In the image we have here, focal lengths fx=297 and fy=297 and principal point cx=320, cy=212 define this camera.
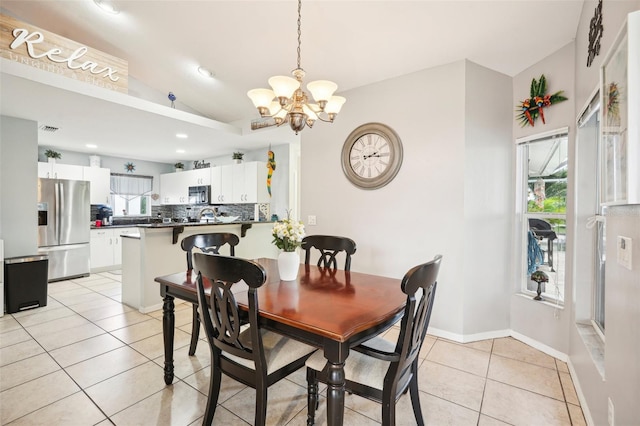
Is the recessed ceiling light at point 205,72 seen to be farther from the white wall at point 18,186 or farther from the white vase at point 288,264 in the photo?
the white vase at point 288,264

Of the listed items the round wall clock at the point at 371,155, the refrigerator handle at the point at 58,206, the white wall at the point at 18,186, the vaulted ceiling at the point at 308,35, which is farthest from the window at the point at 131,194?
the round wall clock at the point at 371,155

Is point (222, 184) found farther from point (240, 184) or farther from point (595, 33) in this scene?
point (595, 33)

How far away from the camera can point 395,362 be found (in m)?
1.40

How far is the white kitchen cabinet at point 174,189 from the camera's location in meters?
6.74

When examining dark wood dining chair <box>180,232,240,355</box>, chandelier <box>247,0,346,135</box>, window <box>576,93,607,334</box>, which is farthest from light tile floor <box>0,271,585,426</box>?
chandelier <box>247,0,346,135</box>

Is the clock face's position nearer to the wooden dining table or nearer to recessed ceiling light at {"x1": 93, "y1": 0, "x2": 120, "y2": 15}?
the wooden dining table

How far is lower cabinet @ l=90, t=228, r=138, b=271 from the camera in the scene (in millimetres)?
5516

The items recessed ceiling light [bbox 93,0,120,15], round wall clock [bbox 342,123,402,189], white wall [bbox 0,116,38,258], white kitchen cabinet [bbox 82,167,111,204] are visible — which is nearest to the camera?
recessed ceiling light [bbox 93,0,120,15]

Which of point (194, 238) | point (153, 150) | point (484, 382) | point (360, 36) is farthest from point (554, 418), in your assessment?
point (153, 150)

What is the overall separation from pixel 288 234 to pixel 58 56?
3034 millimetres

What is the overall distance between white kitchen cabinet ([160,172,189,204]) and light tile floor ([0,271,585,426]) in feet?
13.2

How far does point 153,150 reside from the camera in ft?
19.6

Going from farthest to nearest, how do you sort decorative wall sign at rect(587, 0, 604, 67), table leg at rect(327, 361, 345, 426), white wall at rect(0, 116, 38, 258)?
white wall at rect(0, 116, 38, 258), decorative wall sign at rect(587, 0, 604, 67), table leg at rect(327, 361, 345, 426)

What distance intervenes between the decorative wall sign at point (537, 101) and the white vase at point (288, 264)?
2547 millimetres
